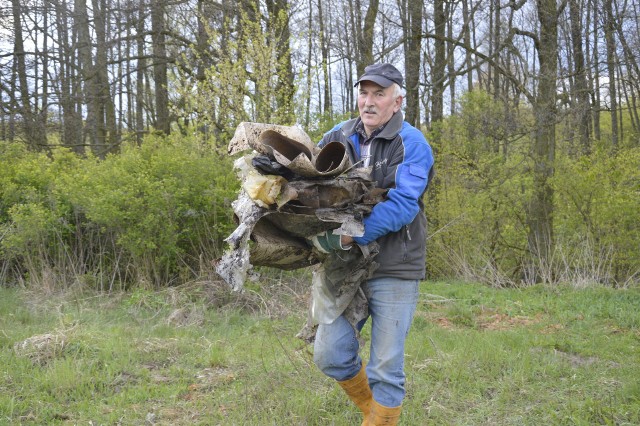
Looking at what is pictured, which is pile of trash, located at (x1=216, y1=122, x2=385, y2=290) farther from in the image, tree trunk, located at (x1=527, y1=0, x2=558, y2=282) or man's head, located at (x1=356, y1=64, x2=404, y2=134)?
tree trunk, located at (x1=527, y1=0, x2=558, y2=282)

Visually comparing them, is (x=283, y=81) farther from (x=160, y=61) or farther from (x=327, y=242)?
(x=160, y=61)

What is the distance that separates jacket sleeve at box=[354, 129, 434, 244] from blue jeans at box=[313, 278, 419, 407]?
0.36m

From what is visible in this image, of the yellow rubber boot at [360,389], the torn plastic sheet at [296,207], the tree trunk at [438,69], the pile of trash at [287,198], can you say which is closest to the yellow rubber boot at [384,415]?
the yellow rubber boot at [360,389]

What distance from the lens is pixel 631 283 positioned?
9.72 meters

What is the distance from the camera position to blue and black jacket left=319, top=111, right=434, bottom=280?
2.96 metres

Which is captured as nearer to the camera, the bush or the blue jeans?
the blue jeans

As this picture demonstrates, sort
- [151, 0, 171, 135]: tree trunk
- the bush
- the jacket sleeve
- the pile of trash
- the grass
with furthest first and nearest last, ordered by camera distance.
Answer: [151, 0, 171, 135]: tree trunk → the bush → the grass → the jacket sleeve → the pile of trash

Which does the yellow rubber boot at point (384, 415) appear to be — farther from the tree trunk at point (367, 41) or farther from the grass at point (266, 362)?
the tree trunk at point (367, 41)

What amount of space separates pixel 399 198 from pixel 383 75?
71 centimetres

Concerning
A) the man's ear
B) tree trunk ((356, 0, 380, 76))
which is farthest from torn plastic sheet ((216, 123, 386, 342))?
tree trunk ((356, 0, 380, 76))

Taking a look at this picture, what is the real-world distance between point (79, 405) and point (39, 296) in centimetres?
418

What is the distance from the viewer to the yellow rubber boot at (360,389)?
138 inches

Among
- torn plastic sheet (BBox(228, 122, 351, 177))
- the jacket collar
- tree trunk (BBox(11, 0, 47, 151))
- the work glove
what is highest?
tree trunk (BBox(11, 0, 47, 151))

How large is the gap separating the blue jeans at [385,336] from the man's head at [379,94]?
2.96 feet
